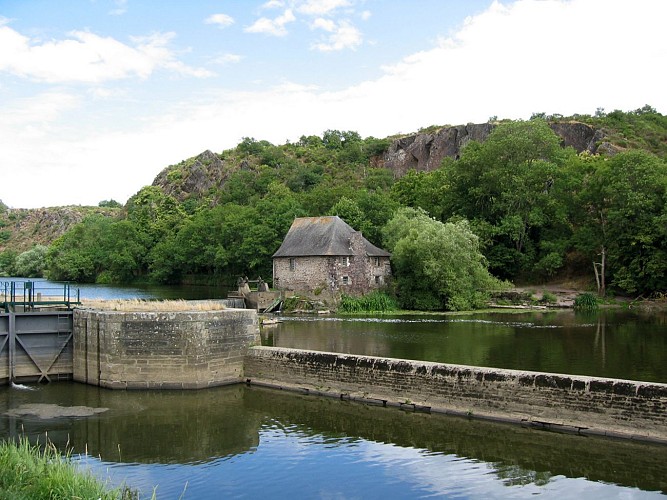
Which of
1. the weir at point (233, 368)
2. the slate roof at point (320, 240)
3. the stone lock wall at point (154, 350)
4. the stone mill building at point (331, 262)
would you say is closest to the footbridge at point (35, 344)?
the weir at point (233, 368)

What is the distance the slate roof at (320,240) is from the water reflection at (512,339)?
755 centimetres

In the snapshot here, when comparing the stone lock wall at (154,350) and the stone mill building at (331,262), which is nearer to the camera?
the stone lock wall at (154,350)

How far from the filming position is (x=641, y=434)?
14914 millimetres

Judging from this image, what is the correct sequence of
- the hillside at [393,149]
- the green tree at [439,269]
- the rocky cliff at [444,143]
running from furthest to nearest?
1. the rocky cliff at [444,143]
2. the hillside at [393,149]
3. the green tree at [439,269]

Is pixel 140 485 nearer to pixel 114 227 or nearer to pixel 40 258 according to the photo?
pixel 114 227

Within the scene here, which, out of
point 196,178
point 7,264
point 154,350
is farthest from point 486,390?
point 7,264

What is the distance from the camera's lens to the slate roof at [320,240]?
4966cm

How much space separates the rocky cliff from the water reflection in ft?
169

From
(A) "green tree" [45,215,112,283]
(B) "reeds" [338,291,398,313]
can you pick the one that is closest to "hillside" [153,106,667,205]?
(A) "green tree" [45,215,112,283]

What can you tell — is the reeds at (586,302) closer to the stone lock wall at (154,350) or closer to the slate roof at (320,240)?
the slate roof at (320,240)

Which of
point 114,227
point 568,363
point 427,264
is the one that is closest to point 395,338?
point 568,363

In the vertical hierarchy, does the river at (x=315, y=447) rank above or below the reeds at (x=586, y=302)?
below

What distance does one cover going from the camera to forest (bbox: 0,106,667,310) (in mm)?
49062

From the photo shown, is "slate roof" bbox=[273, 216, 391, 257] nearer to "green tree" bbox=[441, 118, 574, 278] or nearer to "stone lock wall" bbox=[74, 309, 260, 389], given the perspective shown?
"green tree" bbox=[441, 118, 574, 278]
